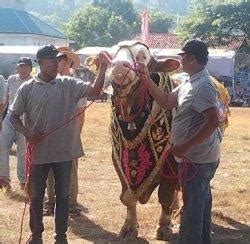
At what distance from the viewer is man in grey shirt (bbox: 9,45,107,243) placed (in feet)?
14.2

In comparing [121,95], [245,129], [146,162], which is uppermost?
[121,95]

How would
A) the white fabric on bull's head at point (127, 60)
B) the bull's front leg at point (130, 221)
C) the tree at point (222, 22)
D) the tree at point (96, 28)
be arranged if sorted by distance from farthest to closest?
the tree at point (96, 28) < the tree at point (222, 22) < the bull's front leg at point (130, 221) < the white fabric on bull's head at point (127, 60)

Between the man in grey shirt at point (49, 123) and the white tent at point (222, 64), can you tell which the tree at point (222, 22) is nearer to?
the white tent at point (222, 64)

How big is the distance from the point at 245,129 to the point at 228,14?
665 inches

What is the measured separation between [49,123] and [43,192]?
57cm

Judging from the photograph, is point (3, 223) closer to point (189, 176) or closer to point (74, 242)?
point (74, 242)

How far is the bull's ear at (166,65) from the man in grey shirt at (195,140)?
40.8 inches

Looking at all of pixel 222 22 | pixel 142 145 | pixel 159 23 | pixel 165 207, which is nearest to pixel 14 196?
pixel 165 207

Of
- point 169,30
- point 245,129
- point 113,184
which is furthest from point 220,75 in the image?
point 169,30

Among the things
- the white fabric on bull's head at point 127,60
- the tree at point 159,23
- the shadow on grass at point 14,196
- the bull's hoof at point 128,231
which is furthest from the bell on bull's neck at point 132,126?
the tree at point 159,23

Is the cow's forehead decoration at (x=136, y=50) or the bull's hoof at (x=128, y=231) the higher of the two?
the cow's forehead decoration at (x=136, y=50)

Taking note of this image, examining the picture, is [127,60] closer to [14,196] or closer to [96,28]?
[14,196]

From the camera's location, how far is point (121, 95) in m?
4.59

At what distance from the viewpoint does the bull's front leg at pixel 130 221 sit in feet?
16.8
